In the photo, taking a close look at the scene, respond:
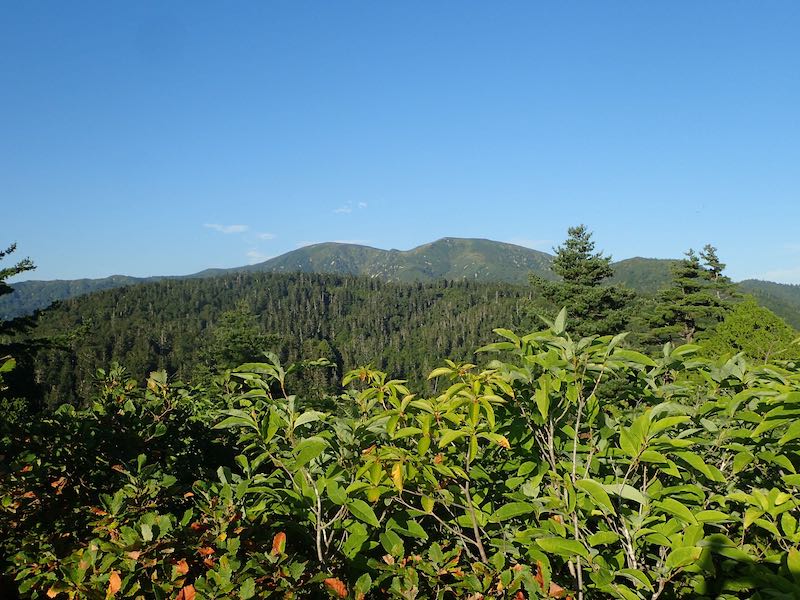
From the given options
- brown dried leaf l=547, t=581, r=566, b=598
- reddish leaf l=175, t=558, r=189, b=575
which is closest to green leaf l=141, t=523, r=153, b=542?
reddish leaf l=175, t=558, r=189, b=575

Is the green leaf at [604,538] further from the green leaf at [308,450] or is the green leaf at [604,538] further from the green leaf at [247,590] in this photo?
the green leaf at [247,590]

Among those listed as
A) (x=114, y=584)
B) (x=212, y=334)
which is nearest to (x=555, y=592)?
(x=114, y=584)

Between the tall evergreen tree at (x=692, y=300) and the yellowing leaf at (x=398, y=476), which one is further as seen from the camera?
the tall evergreen tree at (x=692, y=300)

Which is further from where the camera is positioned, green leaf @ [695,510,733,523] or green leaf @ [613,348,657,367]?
green leaf @ [613,348,657,367]

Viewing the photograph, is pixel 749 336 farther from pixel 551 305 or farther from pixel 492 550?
pixel 492 550

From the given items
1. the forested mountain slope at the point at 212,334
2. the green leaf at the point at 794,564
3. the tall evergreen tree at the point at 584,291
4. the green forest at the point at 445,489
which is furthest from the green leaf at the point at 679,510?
the forested mountain slope at the point at 212,334

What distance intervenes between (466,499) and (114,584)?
1.34 meters

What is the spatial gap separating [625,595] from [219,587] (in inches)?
52.5

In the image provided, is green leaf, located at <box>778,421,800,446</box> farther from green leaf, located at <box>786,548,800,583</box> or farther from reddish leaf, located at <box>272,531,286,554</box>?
reddish leaf, located at <box>272,531,286,554</box>

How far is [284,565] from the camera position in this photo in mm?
1696

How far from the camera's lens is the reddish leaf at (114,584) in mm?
1508

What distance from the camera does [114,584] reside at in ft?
4.97

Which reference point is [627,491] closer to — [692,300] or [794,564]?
[794,564]

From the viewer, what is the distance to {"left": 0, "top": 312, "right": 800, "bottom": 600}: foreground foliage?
1.64m
